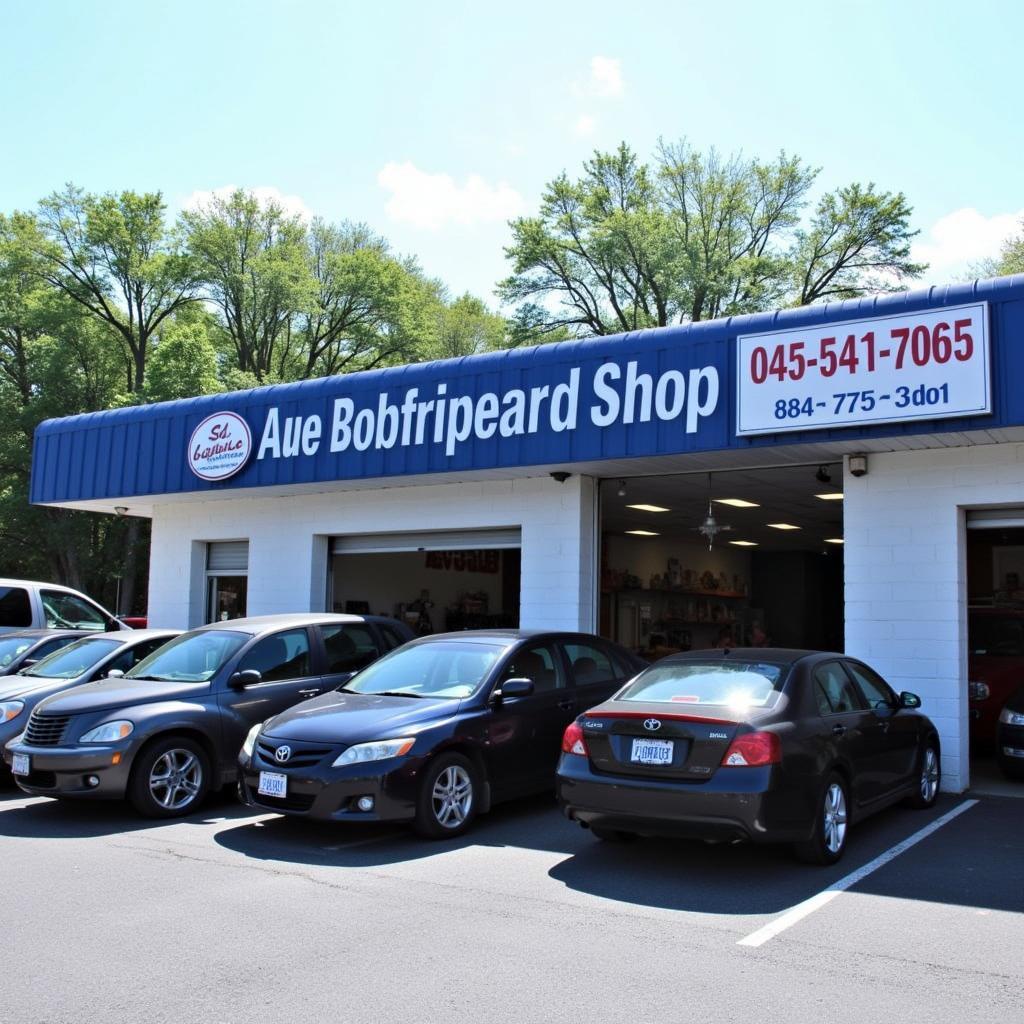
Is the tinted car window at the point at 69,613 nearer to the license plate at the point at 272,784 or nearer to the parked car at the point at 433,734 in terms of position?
the parked car at the point at 433,734

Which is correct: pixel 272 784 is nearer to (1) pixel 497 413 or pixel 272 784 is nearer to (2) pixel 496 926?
(2) pixel 496 926

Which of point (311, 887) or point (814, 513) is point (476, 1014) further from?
point (814, 513)

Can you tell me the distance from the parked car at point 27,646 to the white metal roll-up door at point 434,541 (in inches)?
160

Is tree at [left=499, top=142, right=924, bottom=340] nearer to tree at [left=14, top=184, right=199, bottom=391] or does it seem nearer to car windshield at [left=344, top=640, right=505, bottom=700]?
tree at [left=14, top=184, right=199, bottom=391]

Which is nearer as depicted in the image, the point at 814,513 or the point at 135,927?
the point at 135,927

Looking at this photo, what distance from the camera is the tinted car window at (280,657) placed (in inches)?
399

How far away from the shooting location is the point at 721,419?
1102cm

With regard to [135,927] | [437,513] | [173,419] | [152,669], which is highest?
[173,419]

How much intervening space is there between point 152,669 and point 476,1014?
6.57 metres

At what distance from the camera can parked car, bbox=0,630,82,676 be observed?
1251cm

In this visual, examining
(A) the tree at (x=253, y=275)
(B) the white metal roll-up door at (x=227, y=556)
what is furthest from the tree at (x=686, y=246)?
(B) the white metal roll-up door at (x=227, y=556)

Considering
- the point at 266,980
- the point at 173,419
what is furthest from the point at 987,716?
the point at 173,419

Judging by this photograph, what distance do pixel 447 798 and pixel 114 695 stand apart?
128 inches

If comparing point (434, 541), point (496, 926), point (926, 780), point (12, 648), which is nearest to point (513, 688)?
point (496, 926)
